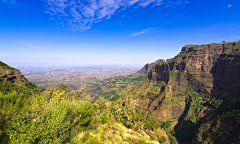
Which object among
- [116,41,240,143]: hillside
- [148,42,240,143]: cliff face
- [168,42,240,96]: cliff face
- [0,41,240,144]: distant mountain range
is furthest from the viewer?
[168,42,240,96]: cliff face

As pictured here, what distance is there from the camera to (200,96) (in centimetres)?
13912

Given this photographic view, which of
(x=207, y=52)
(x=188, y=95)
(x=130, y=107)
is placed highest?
(x=207, y=52)

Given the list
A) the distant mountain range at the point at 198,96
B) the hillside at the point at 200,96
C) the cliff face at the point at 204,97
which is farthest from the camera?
the hillside at the point at 200,96

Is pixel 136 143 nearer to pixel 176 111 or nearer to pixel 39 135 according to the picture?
pixel 39 135

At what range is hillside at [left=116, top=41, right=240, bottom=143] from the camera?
81.1m

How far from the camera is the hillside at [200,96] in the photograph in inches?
3191

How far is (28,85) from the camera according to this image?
224ft

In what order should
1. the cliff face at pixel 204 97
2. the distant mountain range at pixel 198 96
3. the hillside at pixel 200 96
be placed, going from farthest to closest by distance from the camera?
1. the hillside at pixel 200 96
2. the cliff face at pixel 204 97
3. the distant mountain range at pixel 198 96

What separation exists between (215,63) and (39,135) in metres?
215

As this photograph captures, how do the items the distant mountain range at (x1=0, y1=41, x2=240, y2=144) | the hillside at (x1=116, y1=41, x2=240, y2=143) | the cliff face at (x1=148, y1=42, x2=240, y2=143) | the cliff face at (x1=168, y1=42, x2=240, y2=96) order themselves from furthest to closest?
the cliff face at (x1=168, y1=42, x2=240, y2=96) → the hillside at (x1=116, y1=41, x2=240, y2=143) → the cliff face at (x1=148, y1=42, x2=240, y2=143) → the distant mountain range at (x1=0, y1=41, x2=240, y2=144)

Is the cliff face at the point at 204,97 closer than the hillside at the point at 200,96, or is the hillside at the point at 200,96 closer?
the cliff face at the point at 204,97

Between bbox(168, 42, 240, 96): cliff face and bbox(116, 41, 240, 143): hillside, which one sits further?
bbox(168, 42, 240, 96): cliff face

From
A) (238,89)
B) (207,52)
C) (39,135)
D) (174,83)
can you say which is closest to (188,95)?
(174,83)

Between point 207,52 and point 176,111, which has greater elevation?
point 207,52
